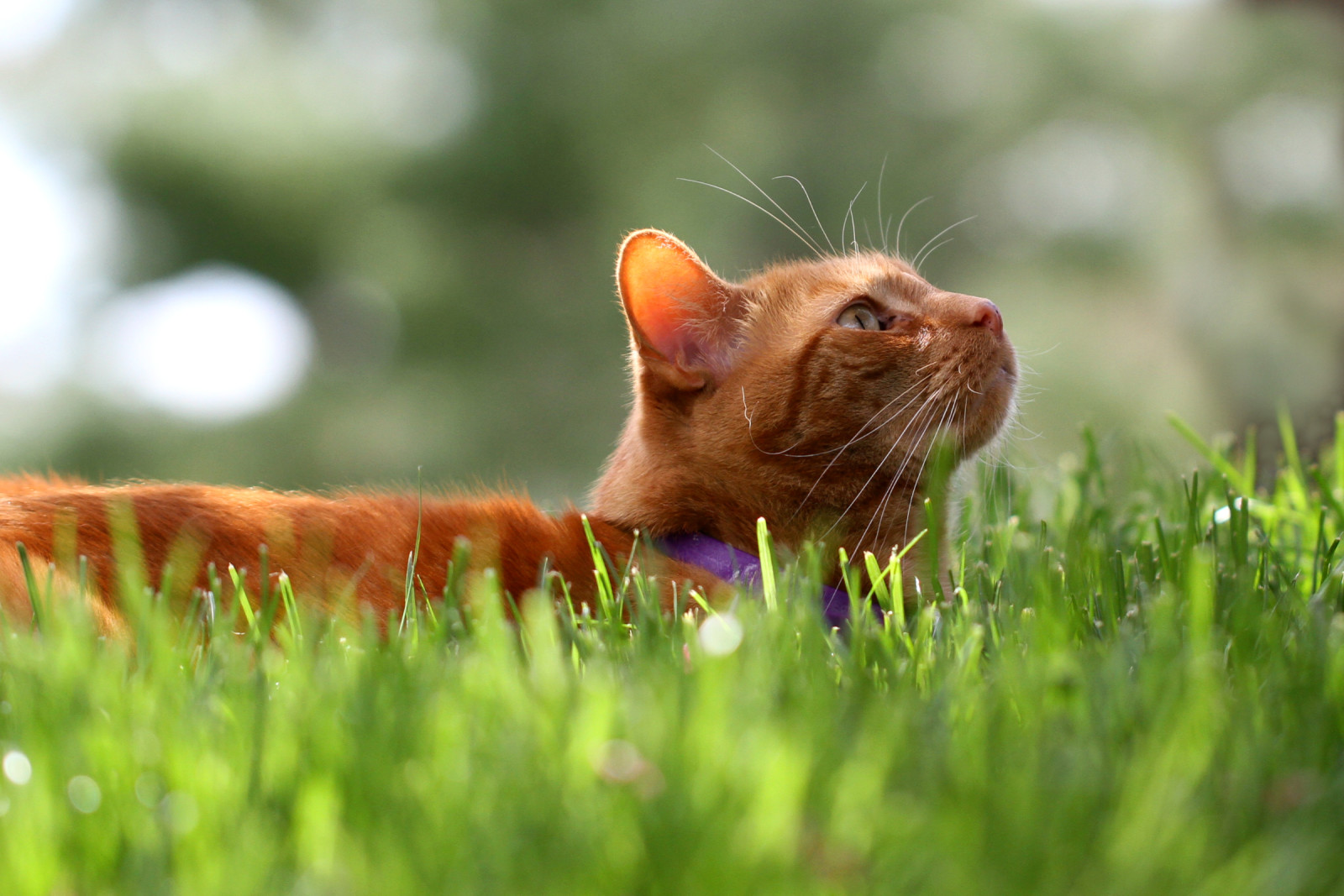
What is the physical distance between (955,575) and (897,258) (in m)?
0.77

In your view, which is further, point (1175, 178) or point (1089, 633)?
point (1175, 178)

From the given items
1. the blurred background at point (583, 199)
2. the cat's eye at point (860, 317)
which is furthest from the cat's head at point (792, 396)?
the blurred background at point (583, 199)

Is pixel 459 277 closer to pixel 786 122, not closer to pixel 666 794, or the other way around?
pixel 786 122

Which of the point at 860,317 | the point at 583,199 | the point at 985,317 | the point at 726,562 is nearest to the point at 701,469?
the point at 726,562

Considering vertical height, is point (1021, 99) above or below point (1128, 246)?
above

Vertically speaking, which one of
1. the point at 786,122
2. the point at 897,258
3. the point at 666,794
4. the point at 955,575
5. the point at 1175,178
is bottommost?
the point at 955,575

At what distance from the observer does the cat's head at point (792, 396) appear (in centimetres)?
178

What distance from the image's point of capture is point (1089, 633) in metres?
1.31

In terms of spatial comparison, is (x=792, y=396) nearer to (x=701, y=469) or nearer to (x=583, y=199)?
(x=701, y=469)

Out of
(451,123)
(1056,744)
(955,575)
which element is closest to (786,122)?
(451,123)

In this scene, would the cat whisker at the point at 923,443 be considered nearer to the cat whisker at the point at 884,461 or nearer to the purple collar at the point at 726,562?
the cat whisker at the point at 884,461

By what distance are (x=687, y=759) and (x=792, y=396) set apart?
1.08m

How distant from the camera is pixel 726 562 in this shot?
1700mm

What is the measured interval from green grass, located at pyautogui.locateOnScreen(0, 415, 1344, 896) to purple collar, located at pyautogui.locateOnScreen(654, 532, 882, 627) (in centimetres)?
36
